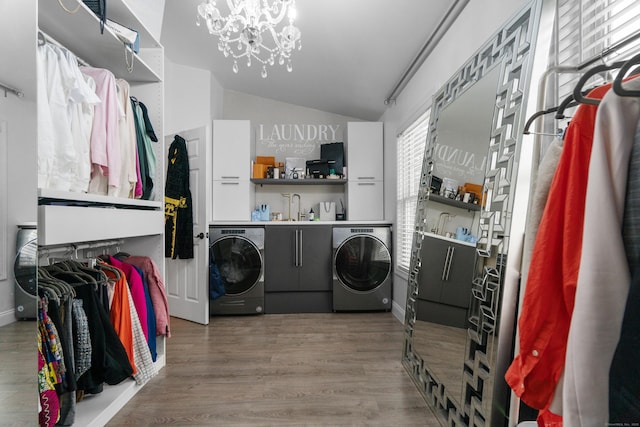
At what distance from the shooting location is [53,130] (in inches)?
52.2

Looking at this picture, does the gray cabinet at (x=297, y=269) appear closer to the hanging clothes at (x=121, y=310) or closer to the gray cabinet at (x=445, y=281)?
the gray cabinet at (x=445, y=281)

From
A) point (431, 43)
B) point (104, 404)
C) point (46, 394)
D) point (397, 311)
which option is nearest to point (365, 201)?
point (397, 311)

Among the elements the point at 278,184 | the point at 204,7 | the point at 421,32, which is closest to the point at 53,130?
the point at 204,7

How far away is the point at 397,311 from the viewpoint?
10.6 ft

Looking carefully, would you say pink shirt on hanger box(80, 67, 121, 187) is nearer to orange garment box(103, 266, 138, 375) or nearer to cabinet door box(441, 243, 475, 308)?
orange garment box(103, 266, 138, 375)

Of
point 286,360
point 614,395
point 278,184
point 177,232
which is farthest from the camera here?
point 278,184

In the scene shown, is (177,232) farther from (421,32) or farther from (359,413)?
(421,32)

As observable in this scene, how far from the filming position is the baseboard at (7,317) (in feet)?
3.22

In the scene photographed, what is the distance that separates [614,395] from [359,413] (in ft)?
4.39

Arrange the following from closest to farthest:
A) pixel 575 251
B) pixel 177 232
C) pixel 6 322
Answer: pixel 575 251
pixel 6 322
pixel 177 232

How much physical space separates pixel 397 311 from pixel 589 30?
267cm

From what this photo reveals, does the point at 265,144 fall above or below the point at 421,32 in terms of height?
below

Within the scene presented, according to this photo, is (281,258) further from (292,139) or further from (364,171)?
(292,139)

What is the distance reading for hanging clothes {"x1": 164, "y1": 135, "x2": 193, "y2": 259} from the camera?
122 inches
